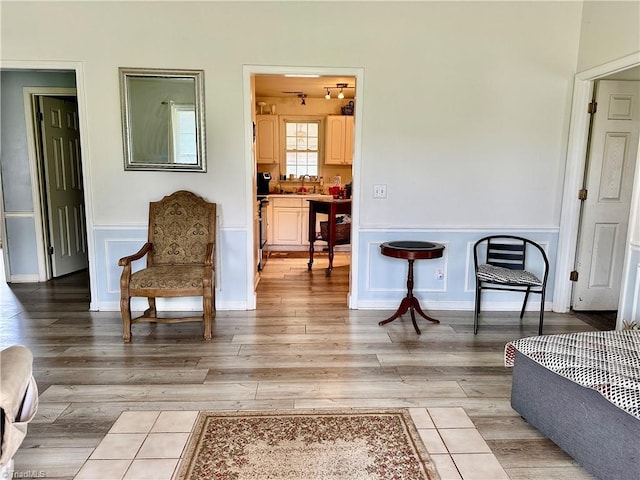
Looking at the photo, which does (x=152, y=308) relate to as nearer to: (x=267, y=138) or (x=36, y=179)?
(x=36, y=179)

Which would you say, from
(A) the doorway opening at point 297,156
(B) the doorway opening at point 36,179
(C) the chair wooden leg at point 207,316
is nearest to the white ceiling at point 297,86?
(A) the doorway opening at point 297,156

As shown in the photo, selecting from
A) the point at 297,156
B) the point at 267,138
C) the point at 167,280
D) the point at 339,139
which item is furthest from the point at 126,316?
the point at 339,139

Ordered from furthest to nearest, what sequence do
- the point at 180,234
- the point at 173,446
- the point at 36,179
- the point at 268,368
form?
the point at 36,179 → the point at 180,234 → the point at 268,368 → the point at 173,446

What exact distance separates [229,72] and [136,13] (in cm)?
87

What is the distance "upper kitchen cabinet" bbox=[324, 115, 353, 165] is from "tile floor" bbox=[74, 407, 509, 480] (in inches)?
216

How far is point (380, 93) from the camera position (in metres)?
3.72

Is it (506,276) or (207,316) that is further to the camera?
(506,276)

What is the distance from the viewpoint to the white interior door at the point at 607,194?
12.3 feet

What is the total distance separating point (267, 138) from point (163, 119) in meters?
3.72

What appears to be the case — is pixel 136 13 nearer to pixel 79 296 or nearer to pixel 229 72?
pixel 229 72

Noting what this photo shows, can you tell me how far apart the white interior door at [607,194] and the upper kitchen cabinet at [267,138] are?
4.86 m

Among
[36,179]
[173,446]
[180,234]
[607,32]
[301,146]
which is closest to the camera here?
[173,446]

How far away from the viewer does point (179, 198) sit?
3658mm

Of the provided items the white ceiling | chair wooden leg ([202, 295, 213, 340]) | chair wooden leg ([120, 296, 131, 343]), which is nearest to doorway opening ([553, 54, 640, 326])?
the white ceiling
